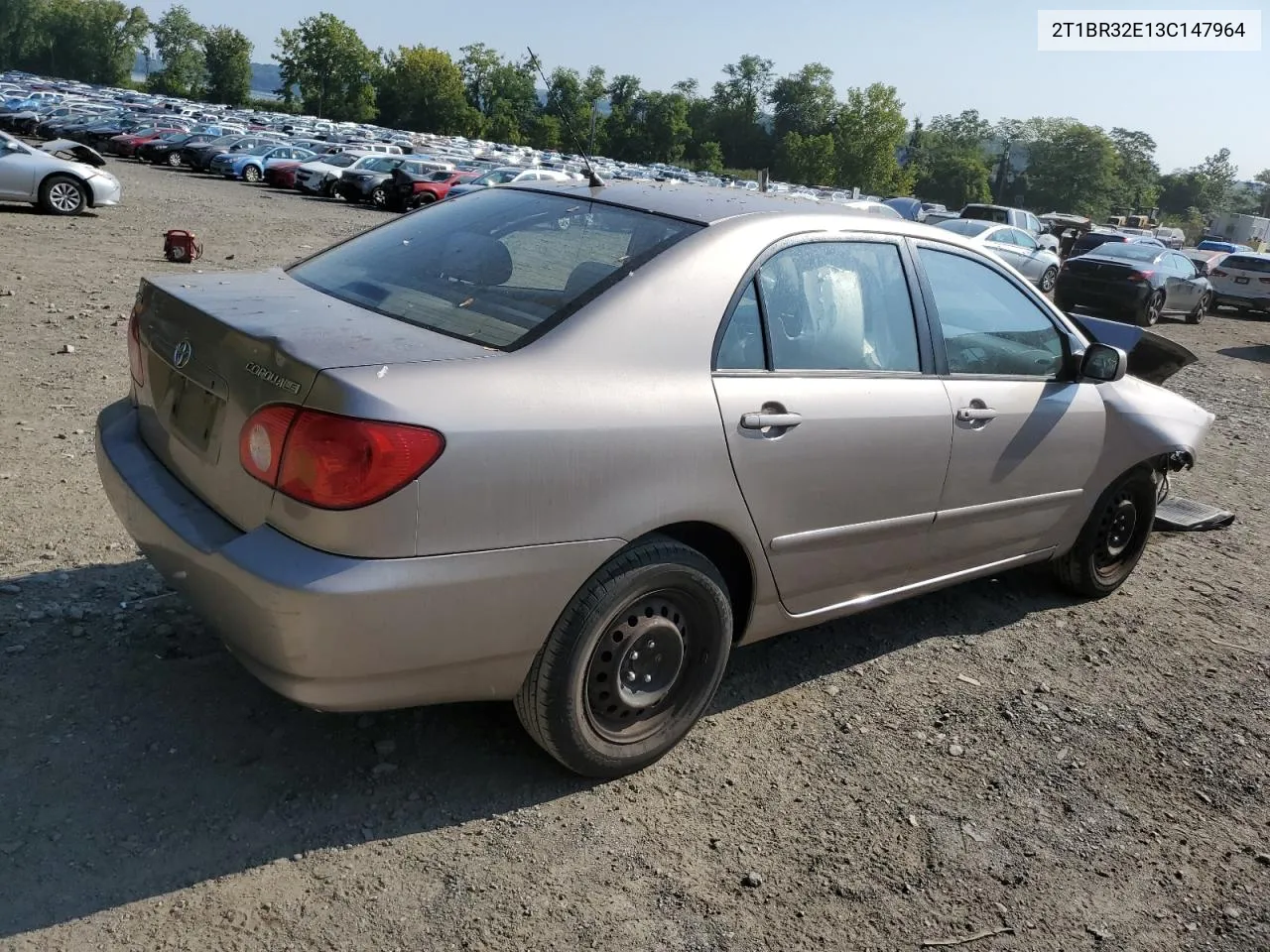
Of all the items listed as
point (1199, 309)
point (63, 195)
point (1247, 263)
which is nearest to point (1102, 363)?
point (63, 195)

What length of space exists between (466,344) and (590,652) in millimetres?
905

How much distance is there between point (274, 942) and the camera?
2.45 m

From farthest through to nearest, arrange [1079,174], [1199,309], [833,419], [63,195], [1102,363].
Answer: [1079,174] → [1199,309] → [63,195] → [1102,363] → [833,419]

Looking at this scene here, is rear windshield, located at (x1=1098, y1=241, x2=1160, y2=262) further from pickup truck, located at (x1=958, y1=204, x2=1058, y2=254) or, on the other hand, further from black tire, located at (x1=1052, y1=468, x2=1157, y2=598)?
black tire, located at (x1=1052, y1=468, x2=1157, y2=598)

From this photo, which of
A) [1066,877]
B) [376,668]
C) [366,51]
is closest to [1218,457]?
[1066,877]

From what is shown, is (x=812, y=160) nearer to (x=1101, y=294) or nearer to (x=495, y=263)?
(x=1101, y=294)

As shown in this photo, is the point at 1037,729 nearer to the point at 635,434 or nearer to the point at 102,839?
the point at 635,434

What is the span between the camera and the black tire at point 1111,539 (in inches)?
192

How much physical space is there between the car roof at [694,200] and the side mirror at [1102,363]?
913mm

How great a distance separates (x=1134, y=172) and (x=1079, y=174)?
16869mm

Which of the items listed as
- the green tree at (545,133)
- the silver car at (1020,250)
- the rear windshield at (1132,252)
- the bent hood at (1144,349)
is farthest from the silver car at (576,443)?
the green tree at (545,133)

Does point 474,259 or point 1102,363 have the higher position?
point 474,259

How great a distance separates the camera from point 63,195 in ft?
56.2

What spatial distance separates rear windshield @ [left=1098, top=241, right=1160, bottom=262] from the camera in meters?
19.4
